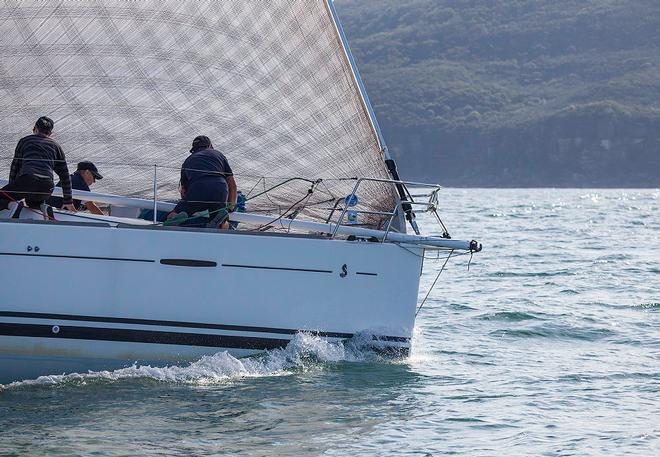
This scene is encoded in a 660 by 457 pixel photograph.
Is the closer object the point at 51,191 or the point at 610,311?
the point at 51,191

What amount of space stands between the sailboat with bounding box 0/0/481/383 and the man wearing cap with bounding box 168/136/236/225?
0.27m

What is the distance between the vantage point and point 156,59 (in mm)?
9805

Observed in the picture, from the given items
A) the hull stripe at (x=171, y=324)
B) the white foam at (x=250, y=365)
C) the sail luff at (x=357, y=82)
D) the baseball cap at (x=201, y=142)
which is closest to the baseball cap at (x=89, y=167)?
the baseball cap at (x=201, y=142)

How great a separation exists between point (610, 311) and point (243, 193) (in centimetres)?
559

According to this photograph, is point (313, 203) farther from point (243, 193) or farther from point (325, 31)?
point (325, 31)

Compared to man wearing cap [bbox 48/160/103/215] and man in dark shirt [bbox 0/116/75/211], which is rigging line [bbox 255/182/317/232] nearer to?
man wearing cap [bbox 48/160/103/215]

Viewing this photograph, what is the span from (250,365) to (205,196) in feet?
4.13

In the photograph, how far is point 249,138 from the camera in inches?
386

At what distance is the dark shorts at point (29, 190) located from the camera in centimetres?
855

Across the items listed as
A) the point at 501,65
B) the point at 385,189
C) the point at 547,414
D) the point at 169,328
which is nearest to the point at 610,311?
the point at 385,189

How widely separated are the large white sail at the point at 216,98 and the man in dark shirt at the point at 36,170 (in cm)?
104

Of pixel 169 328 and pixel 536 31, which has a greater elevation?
pixel 536 31

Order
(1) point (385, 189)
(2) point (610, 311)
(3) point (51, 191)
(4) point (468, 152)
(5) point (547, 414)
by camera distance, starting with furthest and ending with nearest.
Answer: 1. (4) point (468, 152)
2. (2) point (610, 311)
3. (1) point (385, 189)
4. (3) point (51, 191)
5. (5) point (547, 414)

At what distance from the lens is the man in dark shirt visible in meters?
8.55
